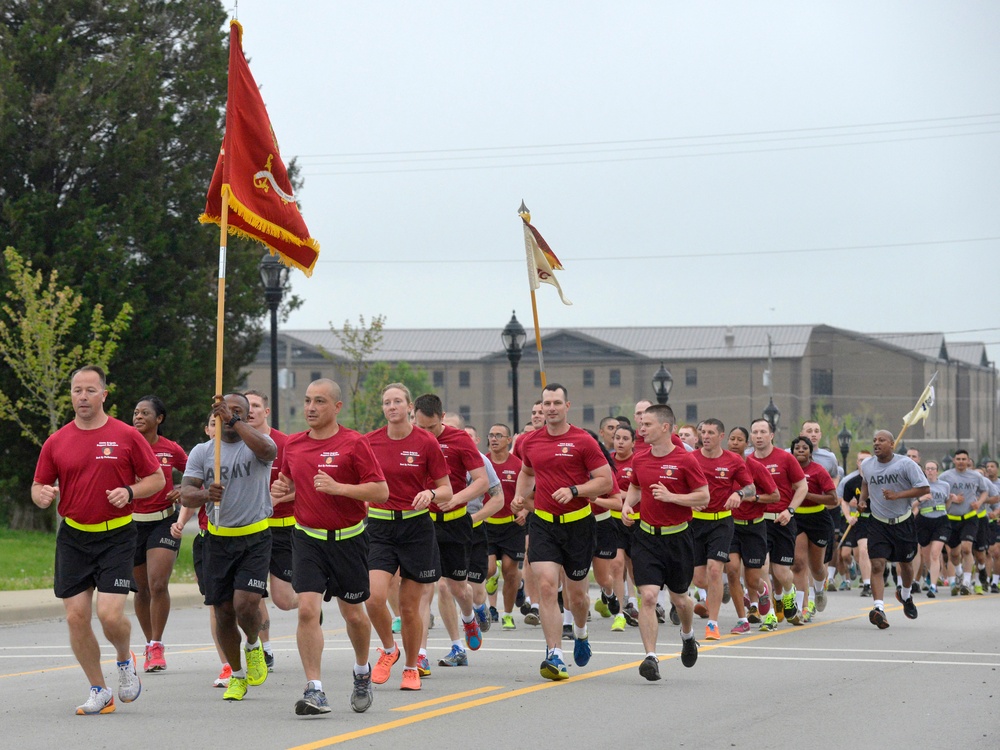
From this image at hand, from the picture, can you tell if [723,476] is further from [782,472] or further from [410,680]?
[410,680]

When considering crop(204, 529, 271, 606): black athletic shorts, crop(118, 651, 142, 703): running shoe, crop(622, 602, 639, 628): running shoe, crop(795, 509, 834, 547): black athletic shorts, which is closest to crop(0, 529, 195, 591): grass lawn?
crop(622, 602, 639, 628): running shoe

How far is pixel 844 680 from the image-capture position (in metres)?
11.7

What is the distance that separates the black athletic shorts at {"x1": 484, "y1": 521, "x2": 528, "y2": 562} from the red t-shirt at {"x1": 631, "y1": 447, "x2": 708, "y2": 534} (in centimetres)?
457

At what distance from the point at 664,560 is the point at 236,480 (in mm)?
3585

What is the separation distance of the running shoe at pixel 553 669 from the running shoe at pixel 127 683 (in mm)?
3082

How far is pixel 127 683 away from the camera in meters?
9.94

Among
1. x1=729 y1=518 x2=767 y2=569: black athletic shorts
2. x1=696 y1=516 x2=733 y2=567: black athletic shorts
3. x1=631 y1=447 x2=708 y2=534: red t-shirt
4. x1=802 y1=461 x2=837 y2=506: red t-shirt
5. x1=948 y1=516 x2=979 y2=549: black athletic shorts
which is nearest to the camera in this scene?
x1=631 y1=447 x2=708 y2=534: red t-shirt

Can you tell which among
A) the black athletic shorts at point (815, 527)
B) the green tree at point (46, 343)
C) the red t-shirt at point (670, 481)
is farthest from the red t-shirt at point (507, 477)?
the green tree at point (46, 343)

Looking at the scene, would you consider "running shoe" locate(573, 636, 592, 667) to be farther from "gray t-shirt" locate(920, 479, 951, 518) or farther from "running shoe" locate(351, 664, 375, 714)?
"gray t-shirt" locate(920, 479, 951, 518)

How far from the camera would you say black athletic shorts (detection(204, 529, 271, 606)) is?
10656 millimetres

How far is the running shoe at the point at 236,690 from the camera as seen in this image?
1047 centimetres

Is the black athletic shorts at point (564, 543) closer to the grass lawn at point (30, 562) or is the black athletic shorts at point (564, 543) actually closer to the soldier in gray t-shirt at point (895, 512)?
the soldier in gray t-shirt at point (895, 512)

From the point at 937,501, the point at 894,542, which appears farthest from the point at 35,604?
the point at 937,501

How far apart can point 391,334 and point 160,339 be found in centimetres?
8551
